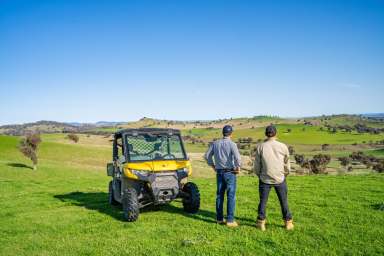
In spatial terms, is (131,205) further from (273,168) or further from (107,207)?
(273,168)

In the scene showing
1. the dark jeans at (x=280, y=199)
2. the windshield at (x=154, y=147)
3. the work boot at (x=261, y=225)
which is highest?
the windshield at (x=154, y=147)

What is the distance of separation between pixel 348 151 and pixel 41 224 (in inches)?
3177

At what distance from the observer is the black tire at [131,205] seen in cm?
1111

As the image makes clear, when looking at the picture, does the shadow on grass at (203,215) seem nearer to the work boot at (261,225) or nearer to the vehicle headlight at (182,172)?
the work boot at (261,225)

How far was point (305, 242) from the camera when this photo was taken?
28.2 feet

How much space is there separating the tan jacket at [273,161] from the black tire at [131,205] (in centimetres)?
387

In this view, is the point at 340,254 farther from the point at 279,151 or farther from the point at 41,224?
the point at 41,224

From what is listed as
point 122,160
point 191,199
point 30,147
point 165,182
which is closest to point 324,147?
point 30,147

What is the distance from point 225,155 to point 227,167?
0.33m

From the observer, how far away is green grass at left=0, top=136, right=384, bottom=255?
850cm

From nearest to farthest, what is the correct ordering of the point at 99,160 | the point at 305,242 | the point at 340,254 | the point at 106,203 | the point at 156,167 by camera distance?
1. the point at 340,254
2. the point at 305,242
3. the point at 156,167
4. the point at 106,203
5. the point at 99,160

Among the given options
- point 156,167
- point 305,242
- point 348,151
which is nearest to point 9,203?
point 156,167

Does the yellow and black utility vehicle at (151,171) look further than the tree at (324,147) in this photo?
No

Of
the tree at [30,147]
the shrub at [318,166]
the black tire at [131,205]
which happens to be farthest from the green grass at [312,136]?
the black tire at [131,205]
